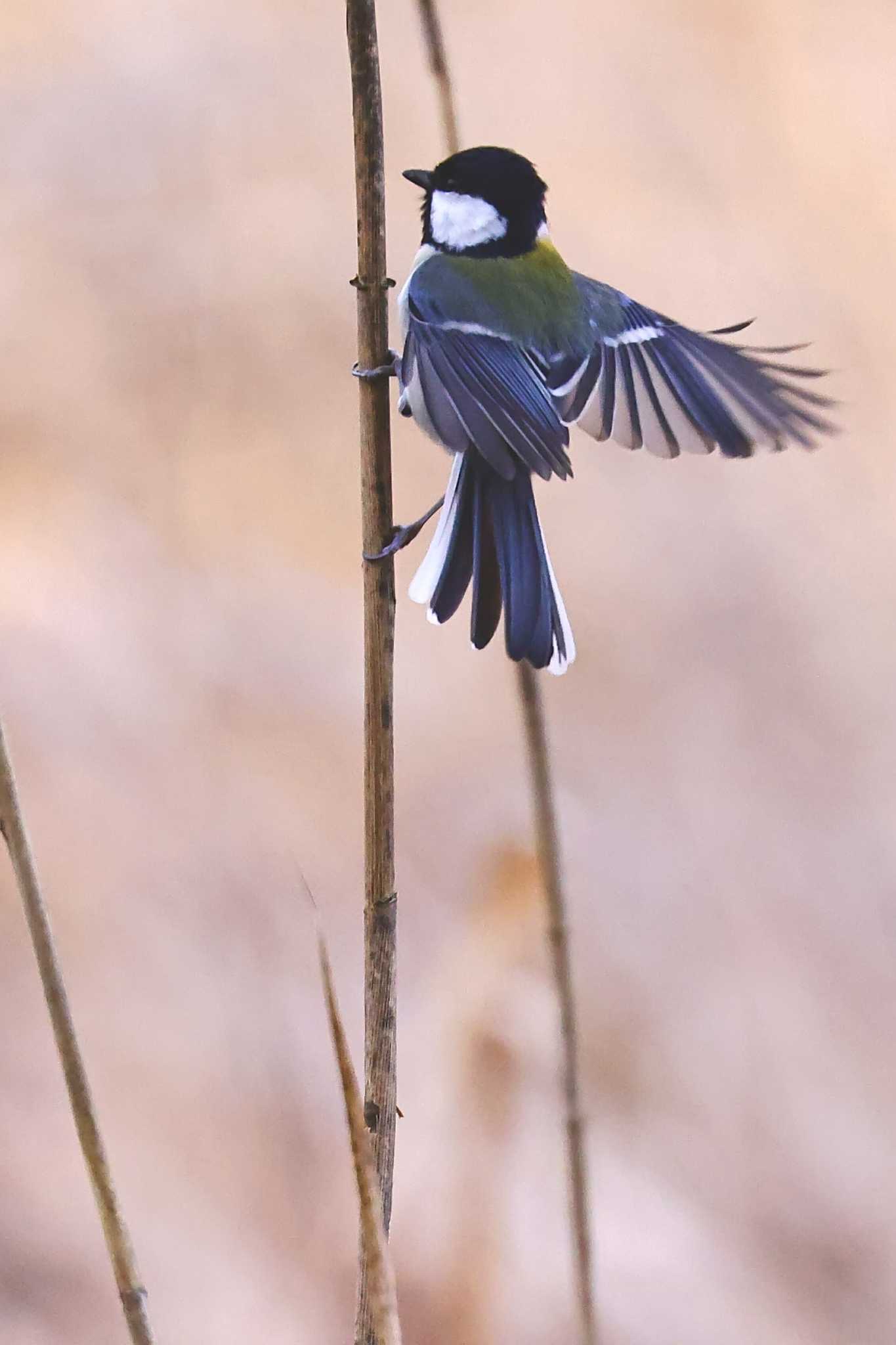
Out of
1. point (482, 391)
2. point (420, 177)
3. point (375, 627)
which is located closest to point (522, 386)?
point (482, 391)

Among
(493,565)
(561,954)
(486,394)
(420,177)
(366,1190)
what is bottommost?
(366,1190)

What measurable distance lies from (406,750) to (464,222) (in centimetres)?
47

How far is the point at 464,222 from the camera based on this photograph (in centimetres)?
102

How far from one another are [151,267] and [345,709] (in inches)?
18.3

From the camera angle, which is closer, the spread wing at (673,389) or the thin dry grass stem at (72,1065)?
the thin dry grass stem at (72,1065)

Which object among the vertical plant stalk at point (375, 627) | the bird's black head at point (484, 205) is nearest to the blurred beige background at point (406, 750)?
the bird's black head at point (484, 205)

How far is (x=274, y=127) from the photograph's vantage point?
1.33 meters

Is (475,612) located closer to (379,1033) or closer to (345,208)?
(379,1033)

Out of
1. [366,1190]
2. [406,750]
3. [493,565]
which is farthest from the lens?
[406,750]

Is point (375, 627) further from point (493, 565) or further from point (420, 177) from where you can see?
point (420, 177)

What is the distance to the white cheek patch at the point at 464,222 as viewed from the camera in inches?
38.7

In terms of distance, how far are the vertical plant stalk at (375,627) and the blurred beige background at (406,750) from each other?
1.68 feet

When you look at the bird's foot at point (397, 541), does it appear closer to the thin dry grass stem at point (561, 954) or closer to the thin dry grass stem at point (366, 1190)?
the thin dry grass stem at point (561, 954)

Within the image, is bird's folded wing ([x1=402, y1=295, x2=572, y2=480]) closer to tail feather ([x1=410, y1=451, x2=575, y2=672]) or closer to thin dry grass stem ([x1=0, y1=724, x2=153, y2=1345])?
tail feather ([x1=410, y1=451, x2=575, y2=672])
